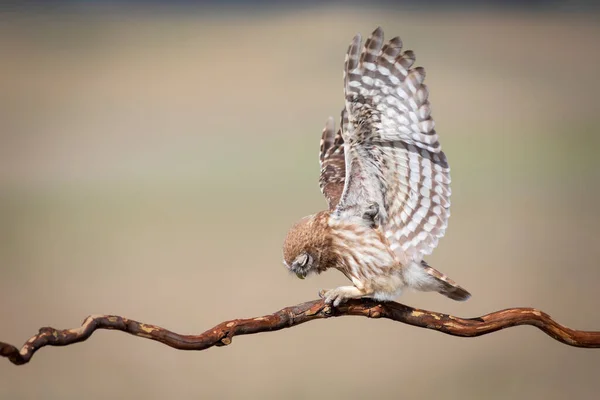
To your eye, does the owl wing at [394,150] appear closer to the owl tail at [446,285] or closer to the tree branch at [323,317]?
the owl tail at [446,285]

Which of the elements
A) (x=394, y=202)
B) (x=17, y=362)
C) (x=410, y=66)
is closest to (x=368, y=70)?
(x=410, y=66)

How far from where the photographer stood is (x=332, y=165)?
2510 millimetres

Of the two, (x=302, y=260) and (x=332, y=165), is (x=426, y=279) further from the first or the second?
(x=332, y=165)

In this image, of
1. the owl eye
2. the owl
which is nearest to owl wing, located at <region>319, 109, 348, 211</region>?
the owl

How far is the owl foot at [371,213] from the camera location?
2162mm

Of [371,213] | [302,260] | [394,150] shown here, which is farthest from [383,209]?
[302,260]

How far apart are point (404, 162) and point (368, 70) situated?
0.32 meters

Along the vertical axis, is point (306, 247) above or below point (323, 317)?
above

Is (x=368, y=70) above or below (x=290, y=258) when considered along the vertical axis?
above

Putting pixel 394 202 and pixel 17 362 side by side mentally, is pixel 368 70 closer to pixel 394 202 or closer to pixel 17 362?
pixel 394 202

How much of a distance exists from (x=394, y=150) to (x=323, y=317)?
55 cm

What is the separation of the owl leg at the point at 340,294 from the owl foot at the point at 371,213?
0.70ft

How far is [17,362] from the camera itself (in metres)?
1.75

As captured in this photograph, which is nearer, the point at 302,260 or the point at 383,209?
the point at 302,260
